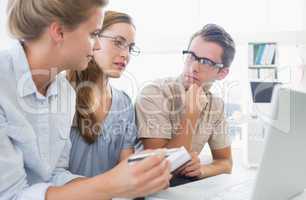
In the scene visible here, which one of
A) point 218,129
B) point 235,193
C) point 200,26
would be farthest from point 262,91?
point 235,193

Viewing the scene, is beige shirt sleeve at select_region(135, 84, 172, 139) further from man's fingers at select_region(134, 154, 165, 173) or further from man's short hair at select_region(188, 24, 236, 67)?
man's fingers at select_region(134, 154, 165, 173)

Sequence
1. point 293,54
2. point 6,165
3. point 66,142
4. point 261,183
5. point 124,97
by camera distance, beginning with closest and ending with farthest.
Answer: point 261,183, point 6,165, point 66,142, point 124,97, point 293,54

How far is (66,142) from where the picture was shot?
1257 millimetres

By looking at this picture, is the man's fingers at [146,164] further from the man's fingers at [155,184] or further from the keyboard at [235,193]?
the keyboard at [235,193]

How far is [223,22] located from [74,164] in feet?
4.91

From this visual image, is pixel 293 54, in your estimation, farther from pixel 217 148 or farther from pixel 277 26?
pixel 217 148

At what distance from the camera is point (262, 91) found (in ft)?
7.02

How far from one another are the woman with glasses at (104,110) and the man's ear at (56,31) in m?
0.45

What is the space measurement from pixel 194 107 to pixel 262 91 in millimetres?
673

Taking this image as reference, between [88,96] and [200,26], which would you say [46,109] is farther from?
[200,26]

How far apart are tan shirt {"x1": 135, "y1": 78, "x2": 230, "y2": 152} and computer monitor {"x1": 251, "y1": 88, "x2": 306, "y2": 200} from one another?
79 centimetres

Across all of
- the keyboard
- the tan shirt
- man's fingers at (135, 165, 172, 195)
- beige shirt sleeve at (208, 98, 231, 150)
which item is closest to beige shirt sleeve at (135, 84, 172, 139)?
the tan shirt

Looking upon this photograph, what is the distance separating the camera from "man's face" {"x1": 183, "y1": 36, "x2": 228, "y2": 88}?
5.81 feet

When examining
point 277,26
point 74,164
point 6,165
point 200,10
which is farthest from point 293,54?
point 6,165
